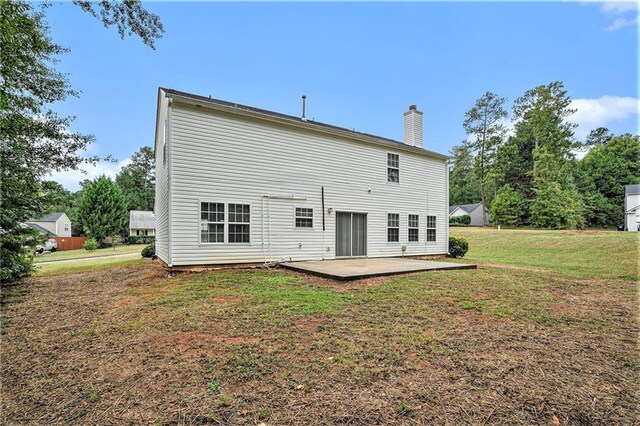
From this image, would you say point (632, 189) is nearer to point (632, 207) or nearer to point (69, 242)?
point (632, 207)

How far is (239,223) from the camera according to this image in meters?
9.16

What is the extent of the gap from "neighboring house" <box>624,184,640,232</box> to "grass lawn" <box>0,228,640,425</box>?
3474 cm

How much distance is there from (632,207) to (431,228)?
3202cm

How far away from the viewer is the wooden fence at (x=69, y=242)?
31.5 m

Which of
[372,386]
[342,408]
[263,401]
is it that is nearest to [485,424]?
[372,386]

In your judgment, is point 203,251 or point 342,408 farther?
point 203,251

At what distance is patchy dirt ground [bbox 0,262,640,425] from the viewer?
7.52ft

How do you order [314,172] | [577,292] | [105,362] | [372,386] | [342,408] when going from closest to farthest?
[342,408] → [372,386] → [105,362] → [577,292] → [314,172]

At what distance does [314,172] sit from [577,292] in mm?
7752

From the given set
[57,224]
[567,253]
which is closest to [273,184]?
[567,253]

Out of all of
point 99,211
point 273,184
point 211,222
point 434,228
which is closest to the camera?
point 211,222

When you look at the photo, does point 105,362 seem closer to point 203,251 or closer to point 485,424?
point 485,424

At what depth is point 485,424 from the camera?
6.99ft

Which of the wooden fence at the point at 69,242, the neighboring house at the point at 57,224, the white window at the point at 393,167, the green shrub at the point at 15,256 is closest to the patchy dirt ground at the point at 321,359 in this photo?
the green shrub at the point at 15,256
